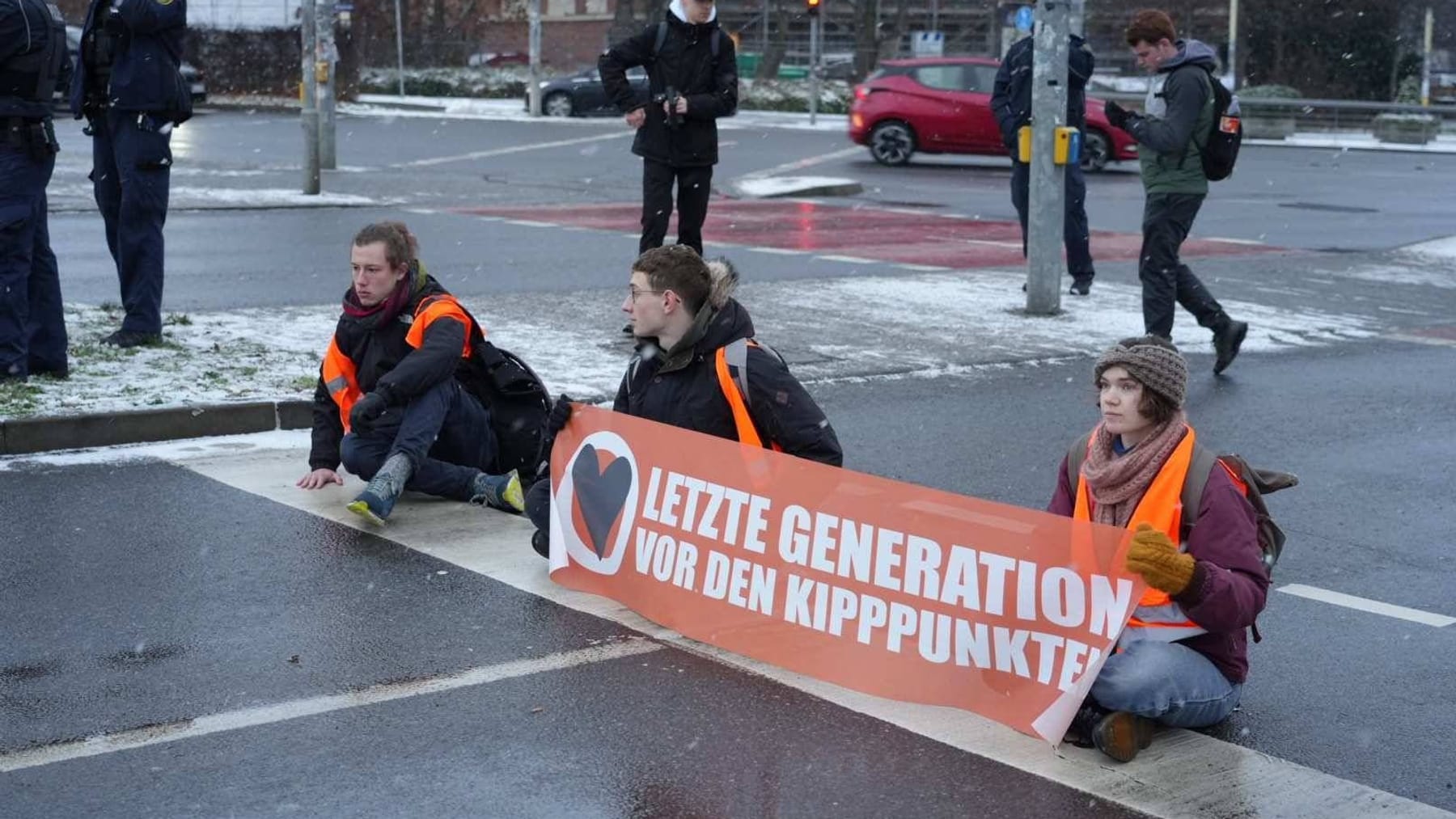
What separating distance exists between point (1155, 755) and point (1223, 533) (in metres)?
0.57

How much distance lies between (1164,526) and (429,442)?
3070 mm

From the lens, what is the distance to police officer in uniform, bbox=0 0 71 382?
8.34 meters

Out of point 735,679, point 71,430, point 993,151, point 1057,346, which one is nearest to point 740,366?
point 735,679

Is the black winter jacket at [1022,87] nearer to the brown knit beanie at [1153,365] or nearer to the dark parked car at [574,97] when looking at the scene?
the brown knit beanie at [1153,365]

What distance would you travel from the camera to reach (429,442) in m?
6.75

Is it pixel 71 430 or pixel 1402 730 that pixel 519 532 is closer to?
pixel 71 430

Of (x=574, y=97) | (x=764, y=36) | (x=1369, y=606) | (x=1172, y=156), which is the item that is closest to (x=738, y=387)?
(x=1369, y=606)

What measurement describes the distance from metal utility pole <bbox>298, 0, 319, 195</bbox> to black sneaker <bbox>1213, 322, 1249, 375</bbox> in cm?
1150

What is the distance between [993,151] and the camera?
29.3 m

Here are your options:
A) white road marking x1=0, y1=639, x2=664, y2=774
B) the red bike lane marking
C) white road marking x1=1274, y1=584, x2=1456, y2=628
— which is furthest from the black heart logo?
the red bike lane marking

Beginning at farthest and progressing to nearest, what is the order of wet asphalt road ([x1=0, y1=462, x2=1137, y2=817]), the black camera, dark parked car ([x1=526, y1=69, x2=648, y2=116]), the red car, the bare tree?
the bare tree → dark parked car ([x1=526, y1=69, x2=648, y2=116]) → the red car → the black camera → wet asphalt road ([x1=0, y1=462, x2=1137, y2=817])

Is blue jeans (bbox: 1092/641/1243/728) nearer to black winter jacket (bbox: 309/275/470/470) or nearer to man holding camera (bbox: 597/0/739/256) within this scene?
black winter jacket (bbox: 309/275/470/470)

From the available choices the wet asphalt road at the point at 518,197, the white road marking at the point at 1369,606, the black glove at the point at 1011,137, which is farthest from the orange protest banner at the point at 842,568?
the black glove at the point at 1011,137

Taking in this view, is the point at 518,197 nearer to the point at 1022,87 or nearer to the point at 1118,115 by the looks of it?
the point at 1022,87
